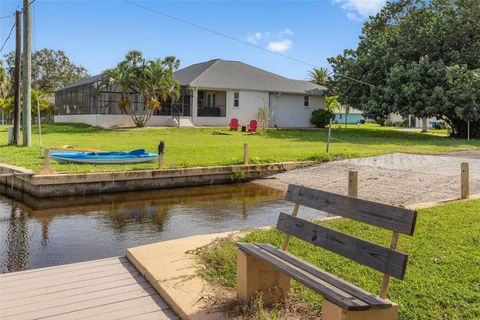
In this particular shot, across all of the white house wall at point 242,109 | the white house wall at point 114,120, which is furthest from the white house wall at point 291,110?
the white house wall at point 114,120

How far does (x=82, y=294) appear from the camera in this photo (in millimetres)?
4539

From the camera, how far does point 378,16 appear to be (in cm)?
3962

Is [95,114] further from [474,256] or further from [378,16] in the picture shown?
[474,256]

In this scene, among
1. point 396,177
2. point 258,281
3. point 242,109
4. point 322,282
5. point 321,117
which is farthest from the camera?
point 321,117

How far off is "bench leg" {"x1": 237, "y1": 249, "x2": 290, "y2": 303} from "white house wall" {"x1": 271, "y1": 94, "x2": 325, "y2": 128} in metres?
34.2

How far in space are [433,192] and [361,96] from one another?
21571mm

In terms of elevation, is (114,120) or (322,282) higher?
(114,120)

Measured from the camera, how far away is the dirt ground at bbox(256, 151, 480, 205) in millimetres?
11406

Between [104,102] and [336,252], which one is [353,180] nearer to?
[336,252]

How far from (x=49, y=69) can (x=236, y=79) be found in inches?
1631

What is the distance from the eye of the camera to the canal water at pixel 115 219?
7.47 m

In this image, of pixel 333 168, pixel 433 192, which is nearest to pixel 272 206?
pixel 433 192

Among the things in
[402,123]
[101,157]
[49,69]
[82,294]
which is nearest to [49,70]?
[49,69]

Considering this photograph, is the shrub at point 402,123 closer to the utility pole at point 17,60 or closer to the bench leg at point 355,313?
the utility pole at point 17,60
